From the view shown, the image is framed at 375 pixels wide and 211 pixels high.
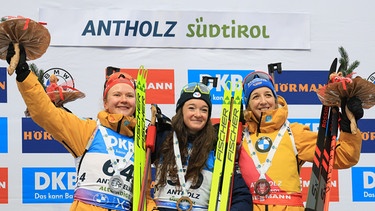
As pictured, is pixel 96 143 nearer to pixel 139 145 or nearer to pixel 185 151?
pixel 139 145

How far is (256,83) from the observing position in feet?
12.7

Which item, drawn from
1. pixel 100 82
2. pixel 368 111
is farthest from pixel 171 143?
pixel 368 111

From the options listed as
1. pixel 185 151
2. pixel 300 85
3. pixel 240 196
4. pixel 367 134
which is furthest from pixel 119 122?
pixel 367 134

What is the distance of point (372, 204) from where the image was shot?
207 inches

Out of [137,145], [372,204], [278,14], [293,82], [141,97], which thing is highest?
[278,14]

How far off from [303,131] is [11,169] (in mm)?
2363

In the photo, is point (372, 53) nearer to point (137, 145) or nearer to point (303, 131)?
point (303, 131)

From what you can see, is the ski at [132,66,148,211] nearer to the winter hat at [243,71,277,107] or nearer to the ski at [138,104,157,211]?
the ski at [138,104,157,211]

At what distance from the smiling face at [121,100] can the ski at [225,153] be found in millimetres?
561

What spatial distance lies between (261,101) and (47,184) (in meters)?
2.03

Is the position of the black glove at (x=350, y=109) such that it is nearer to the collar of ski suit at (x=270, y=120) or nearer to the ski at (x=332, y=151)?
the ski at (x=332, y=151)

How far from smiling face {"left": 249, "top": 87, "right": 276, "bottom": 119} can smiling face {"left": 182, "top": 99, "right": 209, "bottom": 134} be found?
0.31m

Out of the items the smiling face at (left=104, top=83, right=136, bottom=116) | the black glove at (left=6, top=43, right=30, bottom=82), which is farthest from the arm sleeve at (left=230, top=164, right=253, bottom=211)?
the black glove at (left=6, top=43, right=30, bottom=82)

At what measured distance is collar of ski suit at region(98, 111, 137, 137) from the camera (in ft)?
12.0
